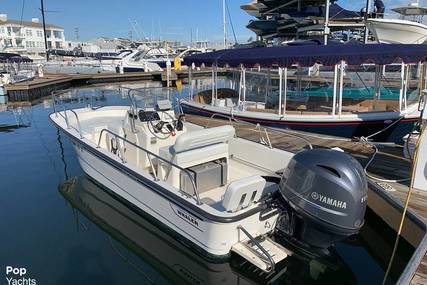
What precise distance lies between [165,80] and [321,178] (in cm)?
2787

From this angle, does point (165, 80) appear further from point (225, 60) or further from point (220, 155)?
point (220, 155)

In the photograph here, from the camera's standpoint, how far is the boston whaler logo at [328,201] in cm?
358

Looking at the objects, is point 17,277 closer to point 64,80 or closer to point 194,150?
point 194,150

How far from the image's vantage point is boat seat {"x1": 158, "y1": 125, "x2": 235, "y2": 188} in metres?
4.86

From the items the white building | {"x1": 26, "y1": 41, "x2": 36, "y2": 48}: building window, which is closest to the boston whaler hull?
the white building

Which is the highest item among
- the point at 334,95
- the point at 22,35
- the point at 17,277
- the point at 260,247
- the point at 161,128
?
the point at 22,35

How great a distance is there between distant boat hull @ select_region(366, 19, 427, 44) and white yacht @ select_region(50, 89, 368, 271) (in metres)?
6.83

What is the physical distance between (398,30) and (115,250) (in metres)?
9.78

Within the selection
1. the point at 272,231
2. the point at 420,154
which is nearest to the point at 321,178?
the point at 272,231

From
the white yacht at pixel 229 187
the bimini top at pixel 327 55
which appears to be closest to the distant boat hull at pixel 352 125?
the bimini top at pixel 327 55

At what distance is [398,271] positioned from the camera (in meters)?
4.41

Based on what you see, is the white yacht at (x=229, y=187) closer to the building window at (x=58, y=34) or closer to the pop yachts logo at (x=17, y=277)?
the pop yachts logo at (x=17, y=277)

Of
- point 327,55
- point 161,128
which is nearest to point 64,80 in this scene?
point 327,55

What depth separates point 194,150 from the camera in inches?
197
